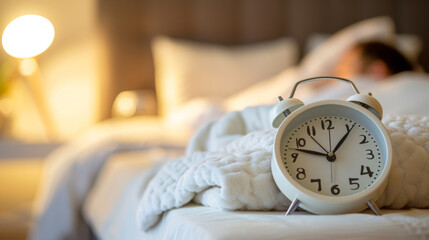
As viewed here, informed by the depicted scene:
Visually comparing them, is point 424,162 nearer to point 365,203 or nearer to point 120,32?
point 365,203

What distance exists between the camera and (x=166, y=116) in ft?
9.01

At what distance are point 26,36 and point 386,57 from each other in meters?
1.72

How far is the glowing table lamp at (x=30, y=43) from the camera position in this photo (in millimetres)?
2619

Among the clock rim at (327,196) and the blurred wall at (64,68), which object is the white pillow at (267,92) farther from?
the clock rim at (327,196)

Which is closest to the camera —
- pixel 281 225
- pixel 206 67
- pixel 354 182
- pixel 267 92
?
pixel 281 225

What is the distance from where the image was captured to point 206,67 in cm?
276

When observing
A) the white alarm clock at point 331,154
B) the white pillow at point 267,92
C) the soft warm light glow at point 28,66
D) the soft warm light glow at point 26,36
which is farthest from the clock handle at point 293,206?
the soft warm light glow at point 28,66

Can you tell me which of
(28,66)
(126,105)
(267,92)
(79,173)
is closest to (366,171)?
(79,173)

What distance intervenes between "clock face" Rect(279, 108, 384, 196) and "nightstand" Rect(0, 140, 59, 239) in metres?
2.08

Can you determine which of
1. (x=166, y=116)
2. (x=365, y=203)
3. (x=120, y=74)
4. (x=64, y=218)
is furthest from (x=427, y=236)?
(x=120, y=74)

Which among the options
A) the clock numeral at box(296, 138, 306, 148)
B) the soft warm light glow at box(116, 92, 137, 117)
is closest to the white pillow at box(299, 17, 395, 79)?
the soft warm light glow at box(116, 92, 137, 117)

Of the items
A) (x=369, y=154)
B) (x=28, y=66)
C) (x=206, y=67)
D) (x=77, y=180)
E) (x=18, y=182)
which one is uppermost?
(x=369, y=154)

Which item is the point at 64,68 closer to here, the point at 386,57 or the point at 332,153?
the point at 386,57

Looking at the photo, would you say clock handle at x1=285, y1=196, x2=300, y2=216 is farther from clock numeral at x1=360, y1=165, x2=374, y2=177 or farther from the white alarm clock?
clock numeral at x1=360, y1=165, x2=374, y2=177
